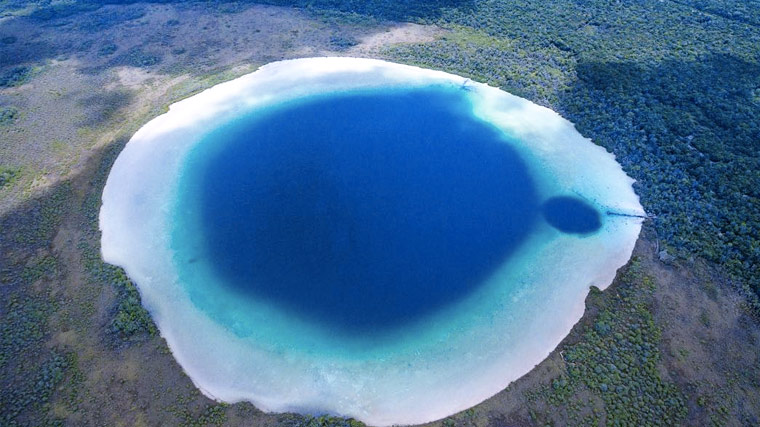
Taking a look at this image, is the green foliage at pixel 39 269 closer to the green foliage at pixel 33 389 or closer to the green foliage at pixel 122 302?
the green foliage at pixel 122 302

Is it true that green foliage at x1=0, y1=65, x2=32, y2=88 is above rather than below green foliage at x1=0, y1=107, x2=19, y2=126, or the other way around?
above

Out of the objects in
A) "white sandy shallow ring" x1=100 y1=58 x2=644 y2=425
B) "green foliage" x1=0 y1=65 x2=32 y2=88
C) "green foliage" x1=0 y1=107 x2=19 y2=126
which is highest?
"green foliage" x1=0 y1=65 x2=32 y2=88

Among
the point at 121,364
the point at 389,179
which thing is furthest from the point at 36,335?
the point at 389,179

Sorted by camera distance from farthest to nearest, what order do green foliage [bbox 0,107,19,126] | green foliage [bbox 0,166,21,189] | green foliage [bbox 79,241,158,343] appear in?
green foliage [bbox 0,107,19,126]
green foliage [bbox 0,166,21,189]
green foliage [bbox 79,241,158,343]

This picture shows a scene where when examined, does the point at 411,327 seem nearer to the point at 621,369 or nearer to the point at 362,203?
the point at 621,369

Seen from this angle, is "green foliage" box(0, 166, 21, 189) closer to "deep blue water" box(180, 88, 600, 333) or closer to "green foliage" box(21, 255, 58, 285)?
"green foliage" box(21, 255, 58, 285)

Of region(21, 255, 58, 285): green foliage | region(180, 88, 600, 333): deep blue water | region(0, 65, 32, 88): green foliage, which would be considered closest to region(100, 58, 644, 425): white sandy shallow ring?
region(180, 88, 600, 333): deep blue water

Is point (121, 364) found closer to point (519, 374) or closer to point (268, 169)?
point (268, 169)
